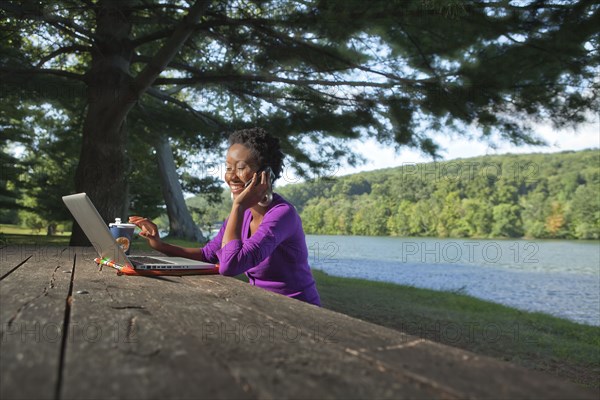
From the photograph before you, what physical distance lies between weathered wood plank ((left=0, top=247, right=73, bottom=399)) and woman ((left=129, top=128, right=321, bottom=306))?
20.6 inches

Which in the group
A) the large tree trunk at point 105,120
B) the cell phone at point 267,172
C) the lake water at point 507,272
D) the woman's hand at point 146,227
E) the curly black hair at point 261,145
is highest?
the large tree trunk at point 105,120

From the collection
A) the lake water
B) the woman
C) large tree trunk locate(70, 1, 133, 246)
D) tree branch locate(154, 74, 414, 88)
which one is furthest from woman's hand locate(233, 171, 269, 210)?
the lake water

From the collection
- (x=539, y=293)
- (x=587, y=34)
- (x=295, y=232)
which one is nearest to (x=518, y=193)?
(x=539, y=293)

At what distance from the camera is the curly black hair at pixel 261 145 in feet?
6.07

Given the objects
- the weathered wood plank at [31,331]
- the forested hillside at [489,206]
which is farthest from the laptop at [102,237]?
the forested hillside at [489,206]

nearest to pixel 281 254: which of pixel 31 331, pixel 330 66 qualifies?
pixel 31 331

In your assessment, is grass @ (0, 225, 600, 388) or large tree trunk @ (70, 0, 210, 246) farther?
large tree trunk @ (70, 0, 210, 246)

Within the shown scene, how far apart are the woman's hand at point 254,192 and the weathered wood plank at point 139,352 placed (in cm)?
57

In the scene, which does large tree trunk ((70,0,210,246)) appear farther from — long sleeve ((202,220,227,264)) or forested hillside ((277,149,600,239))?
forested hillside ((277,149,600,239))

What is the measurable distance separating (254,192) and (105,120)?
4.38 m

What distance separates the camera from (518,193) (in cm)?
3381

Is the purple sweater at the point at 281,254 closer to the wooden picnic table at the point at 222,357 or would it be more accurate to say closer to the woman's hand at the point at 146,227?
the woman's hand at the point at 146,227

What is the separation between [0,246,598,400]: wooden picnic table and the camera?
551 millimetres

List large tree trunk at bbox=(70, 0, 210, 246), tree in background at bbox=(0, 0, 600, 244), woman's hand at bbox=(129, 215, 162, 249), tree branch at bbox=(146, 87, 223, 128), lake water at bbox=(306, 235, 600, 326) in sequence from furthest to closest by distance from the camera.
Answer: lake water at bbox=(306, 235, 600, 326) < tree branch at bbox=(146, 87, 223, 128) < large tree trunk at bbox=(70, 0, 210, 246) < tree in background at bbox=(0, 0, 600, 244) < woman's hand at bbox=(129, 215, 162, 249)
